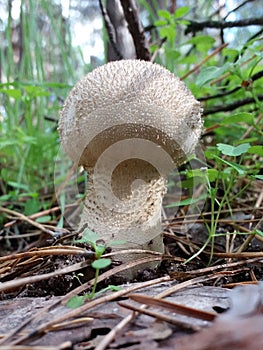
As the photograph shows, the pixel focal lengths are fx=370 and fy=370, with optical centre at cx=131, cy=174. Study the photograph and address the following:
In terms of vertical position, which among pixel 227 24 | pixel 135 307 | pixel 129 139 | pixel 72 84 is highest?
pixel 227 24

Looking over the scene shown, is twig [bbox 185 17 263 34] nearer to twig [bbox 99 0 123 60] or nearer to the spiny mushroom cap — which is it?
twig [bbox 99 0 123 60]

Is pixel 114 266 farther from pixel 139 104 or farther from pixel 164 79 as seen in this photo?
pixel 164 79

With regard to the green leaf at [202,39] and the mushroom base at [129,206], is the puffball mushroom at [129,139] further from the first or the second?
the green leaf at [202,39]

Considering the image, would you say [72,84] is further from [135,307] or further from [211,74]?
[135,307]

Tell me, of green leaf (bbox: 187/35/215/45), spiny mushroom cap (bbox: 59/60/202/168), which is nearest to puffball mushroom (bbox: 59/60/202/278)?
spiny mushroom cap (bbox: 59/60/202/168)

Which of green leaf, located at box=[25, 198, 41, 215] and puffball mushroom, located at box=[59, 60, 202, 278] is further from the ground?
puffball mushroom, located at box=[59, 60, 202, 278]

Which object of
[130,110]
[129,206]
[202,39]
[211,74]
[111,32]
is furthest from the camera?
[202,39]

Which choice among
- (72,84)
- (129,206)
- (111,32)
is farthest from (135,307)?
(72,84)

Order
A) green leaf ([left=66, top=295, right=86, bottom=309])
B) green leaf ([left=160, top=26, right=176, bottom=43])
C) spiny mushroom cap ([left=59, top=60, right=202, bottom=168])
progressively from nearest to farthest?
green leaf ([left=66, top=295, right=86, bottom=309]), spiny mushroom cap ([left=59, top=60, right=202, bottom=168]), green leaf ([left=160, top=26, right=176, bottom=43])
